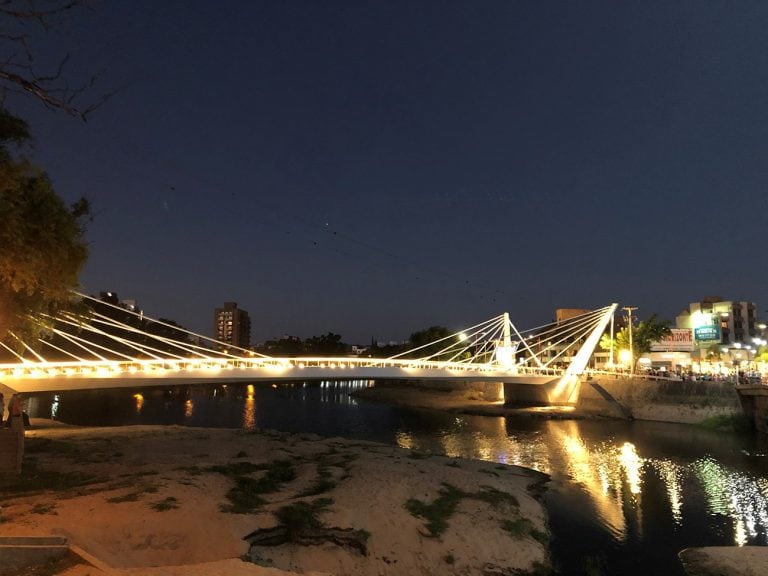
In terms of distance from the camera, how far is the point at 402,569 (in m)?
14.3

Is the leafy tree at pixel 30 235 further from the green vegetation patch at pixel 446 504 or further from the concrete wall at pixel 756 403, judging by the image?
the concrete wall at pixel 756 403

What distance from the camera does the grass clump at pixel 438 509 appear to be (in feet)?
53.9

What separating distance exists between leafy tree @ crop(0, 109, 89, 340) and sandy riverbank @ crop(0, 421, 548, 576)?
5731 millimetres

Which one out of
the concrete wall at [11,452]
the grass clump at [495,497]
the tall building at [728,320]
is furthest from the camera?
the tall building at [728,320]

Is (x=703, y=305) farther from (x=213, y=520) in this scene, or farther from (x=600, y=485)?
(x=213, y=520)

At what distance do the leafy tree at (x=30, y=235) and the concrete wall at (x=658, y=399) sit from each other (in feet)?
161

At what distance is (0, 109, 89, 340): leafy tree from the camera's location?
1172 centimetres

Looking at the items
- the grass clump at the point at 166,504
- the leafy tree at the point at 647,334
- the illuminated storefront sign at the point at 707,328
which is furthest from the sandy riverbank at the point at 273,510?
the illuminated storefront sign at the point at 707,328

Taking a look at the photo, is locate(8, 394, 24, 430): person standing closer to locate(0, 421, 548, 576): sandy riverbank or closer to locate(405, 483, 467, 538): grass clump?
locate(0, 421, 548, 576): sandy riverbank

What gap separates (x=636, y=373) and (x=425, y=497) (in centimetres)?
4560

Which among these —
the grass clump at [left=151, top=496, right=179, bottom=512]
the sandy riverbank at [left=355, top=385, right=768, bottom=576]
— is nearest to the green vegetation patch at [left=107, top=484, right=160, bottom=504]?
the grass clump at [left=151, top=496, right=179, bottom=512]

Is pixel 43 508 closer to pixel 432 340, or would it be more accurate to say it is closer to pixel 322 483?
pixel 322 483

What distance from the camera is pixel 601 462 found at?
102ft

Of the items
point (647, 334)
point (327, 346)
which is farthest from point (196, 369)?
point (327, 346)
